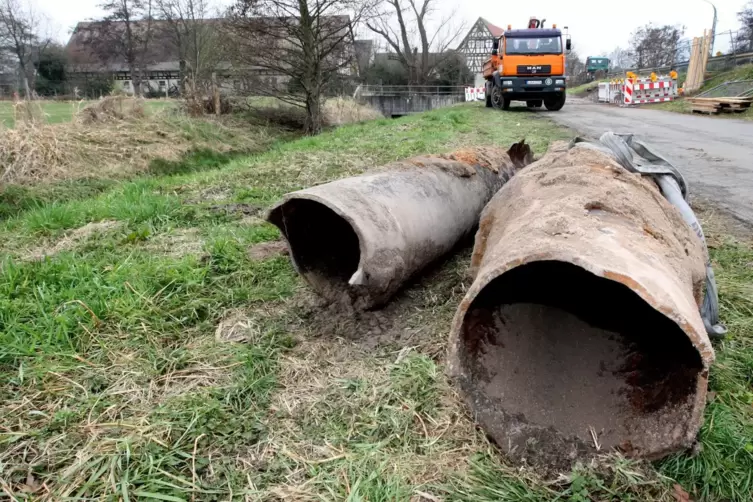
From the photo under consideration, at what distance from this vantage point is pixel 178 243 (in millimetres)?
4008

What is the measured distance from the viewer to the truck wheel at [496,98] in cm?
1764

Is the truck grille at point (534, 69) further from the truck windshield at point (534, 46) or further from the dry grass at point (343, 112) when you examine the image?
the dry grass at point (343, 112)

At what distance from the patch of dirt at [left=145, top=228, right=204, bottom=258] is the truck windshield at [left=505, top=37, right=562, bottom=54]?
46.6 feet

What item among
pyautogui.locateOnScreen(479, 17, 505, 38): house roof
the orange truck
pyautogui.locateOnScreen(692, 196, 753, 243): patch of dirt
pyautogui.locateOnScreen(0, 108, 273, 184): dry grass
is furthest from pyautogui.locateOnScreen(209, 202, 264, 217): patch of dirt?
pyautogui.locateOnScreen(479, 17, 505, 38): house roof

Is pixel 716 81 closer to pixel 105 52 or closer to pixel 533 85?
pixel 533 85

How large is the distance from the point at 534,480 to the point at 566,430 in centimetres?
24

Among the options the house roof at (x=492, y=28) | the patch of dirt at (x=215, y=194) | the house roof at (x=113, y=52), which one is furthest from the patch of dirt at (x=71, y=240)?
the house roof at (x=492, y=28)

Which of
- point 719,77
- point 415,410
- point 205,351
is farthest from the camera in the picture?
point 719,77

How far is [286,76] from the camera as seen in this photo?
16.7 m

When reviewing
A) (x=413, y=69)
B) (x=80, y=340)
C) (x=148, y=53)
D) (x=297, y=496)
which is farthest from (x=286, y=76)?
(x=148, y=53)

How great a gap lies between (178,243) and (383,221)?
2.19 metres

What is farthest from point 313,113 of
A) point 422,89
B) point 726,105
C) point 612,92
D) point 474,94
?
point 422,89

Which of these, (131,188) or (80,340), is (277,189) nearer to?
(131,188)

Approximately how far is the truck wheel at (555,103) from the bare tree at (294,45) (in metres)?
7.04
